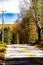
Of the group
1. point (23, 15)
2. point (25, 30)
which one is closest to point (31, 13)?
point (23, 15)

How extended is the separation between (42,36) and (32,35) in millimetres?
21436

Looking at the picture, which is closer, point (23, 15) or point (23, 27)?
point (23, 15)

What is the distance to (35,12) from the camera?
60.1 m

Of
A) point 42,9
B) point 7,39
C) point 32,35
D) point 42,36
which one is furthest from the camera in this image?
point 32,35

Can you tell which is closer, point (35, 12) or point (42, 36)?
point (35, 12)

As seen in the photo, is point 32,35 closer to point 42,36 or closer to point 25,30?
point 25,30

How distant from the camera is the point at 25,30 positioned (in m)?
90.4

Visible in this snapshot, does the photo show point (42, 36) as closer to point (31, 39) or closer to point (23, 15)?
point (23, 15)

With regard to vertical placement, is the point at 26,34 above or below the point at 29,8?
below

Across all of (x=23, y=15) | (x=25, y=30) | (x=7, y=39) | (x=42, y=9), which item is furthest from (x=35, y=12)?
(x=25, y=30)

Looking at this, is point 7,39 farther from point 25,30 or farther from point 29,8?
point 29,8

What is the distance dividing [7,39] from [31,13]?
76.0 ft

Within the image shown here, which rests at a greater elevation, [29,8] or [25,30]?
[29,8]

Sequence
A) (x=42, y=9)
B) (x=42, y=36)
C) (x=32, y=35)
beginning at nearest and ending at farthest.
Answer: (x=42, y=9) → (x=42, y=36) → (x=32, y=35)
